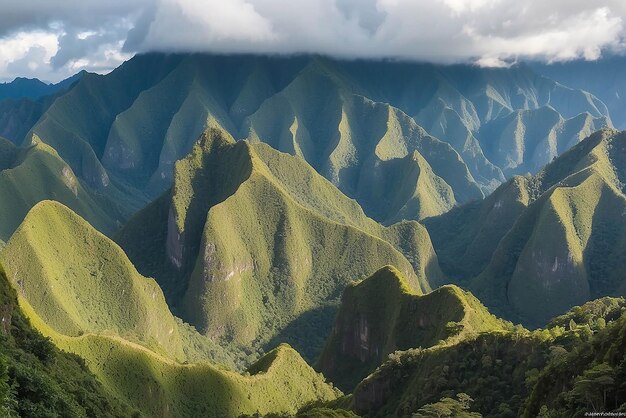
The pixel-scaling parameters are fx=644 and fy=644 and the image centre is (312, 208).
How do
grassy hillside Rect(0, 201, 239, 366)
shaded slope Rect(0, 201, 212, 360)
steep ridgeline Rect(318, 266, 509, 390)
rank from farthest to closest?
shaded slope Rect(0, 201, 212, 360) → grassy hillside Rect(0, 201, 239, 366) → steep ridgeline Rect(318, 266, 509, 390)

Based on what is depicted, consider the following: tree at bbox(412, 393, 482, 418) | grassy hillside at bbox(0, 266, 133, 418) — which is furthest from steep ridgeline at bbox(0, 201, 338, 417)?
tree at bbox(412, 393, 482, 418)

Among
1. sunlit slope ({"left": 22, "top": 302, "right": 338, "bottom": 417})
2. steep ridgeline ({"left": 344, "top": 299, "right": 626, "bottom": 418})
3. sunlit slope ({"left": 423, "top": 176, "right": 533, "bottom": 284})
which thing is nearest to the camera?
steep ridgeline ({"left": 344, "top": 299, "right": 626, "bottom": 418})

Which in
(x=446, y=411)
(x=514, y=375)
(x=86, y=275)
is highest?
(x=86, y=275)

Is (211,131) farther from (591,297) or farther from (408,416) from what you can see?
(408,416)

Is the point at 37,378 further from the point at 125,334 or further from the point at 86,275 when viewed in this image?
the point at 86,275

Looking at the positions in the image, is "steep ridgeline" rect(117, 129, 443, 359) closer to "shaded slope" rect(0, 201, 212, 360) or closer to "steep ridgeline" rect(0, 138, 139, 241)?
"shaded slope" rect(0, 201, 212, 360)

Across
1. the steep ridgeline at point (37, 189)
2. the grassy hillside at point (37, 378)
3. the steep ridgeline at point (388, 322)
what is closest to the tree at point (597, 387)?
the grassy hillside at point (37, 378)

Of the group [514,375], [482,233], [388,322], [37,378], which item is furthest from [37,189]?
[37,378]
